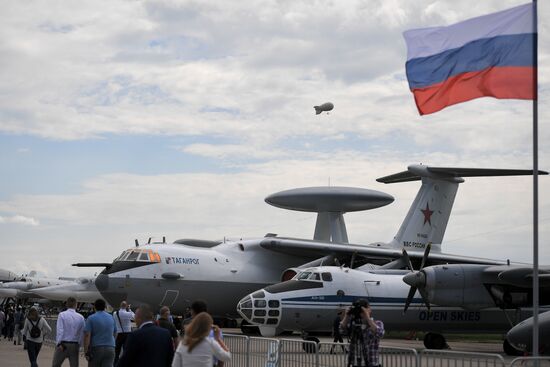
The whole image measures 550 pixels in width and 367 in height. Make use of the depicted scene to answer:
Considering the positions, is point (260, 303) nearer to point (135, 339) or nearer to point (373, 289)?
point (373, 289)

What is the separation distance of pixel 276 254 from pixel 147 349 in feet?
82.0

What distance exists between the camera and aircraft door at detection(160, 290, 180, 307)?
95.1 feet

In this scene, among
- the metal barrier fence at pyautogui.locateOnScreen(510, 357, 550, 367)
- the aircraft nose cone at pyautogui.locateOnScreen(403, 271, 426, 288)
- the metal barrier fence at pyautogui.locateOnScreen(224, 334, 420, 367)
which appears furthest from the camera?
the aircraft nose cone at pyautogui.locateOnScreen(403, 271, 426, 288)

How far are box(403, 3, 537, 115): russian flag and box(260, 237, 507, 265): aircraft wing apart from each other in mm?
19201

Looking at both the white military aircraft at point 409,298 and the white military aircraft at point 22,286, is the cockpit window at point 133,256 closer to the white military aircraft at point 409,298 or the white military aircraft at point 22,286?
the white military aircraft at point 409,298

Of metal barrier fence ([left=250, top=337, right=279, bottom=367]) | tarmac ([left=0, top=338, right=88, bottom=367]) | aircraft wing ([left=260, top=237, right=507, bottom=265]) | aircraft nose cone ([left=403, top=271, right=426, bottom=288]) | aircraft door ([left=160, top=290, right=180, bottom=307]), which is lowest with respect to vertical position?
tarmac ([left=0, top=338, right=88, bottom=367])

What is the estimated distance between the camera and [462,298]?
2192 cm

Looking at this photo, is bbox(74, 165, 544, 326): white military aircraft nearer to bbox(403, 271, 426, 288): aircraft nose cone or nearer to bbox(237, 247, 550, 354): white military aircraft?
bbox(237, 247, 550, 354): white military aircraft

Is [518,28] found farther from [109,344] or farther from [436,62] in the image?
[109,344]

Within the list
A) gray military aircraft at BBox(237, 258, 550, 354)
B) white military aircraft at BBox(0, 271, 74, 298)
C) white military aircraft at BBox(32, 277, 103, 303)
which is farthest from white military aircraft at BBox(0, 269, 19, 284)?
gray military aircraft at BBox(237, 258, 550, 354)

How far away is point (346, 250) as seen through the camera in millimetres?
31922

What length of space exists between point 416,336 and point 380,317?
35.6 ft

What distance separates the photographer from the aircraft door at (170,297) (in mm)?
28984

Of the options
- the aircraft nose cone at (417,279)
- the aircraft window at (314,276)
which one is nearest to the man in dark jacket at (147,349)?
the aircraft nose cone at (417,279)
